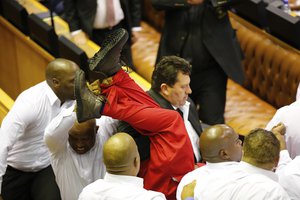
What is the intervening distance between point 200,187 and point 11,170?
1545 mm

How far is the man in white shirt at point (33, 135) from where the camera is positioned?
3.74m

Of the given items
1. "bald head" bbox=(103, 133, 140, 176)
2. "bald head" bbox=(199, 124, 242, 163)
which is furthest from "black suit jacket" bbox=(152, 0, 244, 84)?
"bald head" bbox=(103, 133, 140, 176)

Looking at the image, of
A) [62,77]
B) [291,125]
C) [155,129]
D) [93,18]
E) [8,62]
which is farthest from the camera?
[8,62]

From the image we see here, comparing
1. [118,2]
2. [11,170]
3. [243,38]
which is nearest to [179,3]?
[118,2]

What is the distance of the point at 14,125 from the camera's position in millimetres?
3762

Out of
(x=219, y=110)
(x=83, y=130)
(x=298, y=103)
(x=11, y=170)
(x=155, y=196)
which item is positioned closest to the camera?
(x=155, y=196)

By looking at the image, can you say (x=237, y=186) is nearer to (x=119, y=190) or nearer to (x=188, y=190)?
(x=188, y=190)

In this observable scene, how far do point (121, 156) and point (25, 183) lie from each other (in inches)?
56.3

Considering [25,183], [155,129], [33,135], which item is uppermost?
[155,129]

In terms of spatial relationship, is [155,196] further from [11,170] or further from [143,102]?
[11,170]

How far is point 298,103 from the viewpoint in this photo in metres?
3.66

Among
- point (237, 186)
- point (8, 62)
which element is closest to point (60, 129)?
point (237, 186)

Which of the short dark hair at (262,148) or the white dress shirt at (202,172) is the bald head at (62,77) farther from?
the short dark hair at (262,148)

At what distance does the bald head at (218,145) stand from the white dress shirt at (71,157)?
1.59ft
